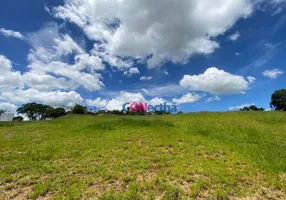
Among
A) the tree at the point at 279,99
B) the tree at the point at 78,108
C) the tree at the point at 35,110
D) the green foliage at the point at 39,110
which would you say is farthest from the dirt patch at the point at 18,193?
the tree at the point at 35,110

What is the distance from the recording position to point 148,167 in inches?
228

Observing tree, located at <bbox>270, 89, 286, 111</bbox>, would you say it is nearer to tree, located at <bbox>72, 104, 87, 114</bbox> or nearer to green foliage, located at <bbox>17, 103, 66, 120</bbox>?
tree, located at <bbox>72, 104, 87, 114</bbox>

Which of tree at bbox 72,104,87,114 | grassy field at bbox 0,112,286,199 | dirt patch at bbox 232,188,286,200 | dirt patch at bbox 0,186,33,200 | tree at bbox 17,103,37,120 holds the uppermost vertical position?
tree at bbox 17,103,37,120

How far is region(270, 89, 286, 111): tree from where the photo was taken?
186ft

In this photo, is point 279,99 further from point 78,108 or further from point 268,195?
point 268,195

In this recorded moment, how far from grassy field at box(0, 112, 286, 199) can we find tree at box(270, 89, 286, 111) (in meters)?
59.2

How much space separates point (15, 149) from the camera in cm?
797

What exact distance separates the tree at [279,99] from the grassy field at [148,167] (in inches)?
2332

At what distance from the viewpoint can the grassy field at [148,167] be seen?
444cm

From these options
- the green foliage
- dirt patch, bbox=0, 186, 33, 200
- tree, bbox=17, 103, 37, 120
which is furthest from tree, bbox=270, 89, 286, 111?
tree, bbox=17, 103, 37, 120

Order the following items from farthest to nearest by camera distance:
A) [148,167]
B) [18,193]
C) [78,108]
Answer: [78,108], [148,167], [18,193]

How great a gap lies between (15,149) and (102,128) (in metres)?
4.78

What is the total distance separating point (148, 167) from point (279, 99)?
223 feet

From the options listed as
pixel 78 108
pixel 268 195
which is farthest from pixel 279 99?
pixel 268 195
